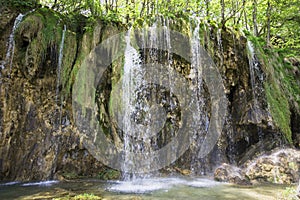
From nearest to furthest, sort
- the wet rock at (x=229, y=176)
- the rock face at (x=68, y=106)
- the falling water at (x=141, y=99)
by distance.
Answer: the wet rock at (x=229, y=176) → the rock face at (x=68, y=106) → the falling water at (x=141, y=99)

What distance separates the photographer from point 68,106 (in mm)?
8641

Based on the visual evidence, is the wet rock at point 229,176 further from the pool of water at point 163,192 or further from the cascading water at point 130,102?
the cascading water at point 130,102

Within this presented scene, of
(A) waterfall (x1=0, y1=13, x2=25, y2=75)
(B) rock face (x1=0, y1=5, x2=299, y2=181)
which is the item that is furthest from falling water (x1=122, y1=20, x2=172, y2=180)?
(A) waterfall (x1=0, y1=13, x2=25, y2=75)

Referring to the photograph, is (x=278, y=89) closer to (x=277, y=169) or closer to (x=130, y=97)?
(x=277, y=169)

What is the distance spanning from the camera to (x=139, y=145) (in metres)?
8.84

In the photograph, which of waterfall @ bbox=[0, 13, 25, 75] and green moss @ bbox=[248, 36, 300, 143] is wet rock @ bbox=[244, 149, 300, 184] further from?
waterfall @ bbox=[0, 13, 25, 75]

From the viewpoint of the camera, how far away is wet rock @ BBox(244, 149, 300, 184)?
7328mm

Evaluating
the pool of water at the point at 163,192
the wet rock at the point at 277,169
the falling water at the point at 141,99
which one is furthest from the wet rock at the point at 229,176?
the falling water at the point at 141,99

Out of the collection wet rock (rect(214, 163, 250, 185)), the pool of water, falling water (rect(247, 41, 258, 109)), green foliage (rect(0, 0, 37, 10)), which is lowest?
the pool of water

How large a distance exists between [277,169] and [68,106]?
7131 mm

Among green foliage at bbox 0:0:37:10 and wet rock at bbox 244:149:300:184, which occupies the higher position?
green foliage at bbox 0:0:37:10

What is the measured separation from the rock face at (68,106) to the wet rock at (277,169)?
3 cm

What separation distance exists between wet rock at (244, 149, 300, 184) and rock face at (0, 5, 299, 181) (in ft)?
0.10

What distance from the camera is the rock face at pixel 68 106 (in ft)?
26.0
